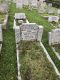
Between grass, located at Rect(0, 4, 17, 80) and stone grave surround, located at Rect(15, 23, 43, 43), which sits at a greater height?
stone grave surround, located at Rect(15, 23, 43, 43)

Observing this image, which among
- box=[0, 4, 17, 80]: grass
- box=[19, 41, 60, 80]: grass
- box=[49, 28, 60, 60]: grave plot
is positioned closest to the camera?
box=[19, 41, 60, 80]: grass

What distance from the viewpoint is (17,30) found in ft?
36.3

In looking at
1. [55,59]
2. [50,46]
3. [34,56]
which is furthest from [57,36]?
[34,56]

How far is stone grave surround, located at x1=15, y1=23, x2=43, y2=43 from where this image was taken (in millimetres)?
11141

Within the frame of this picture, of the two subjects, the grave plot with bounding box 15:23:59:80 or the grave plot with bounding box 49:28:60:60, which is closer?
the grave plot with bounding box 15:23:59:80

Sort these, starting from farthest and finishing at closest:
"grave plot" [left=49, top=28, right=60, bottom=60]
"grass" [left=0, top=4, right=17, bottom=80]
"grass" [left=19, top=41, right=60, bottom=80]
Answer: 1. "grave plot" [left=49, top=28, right=60, bottom=60]
2. "grass" [left=0, top=4, right=17, bottom=80]
3. "grass" [left=19, top=41, right=60, bottom=80]

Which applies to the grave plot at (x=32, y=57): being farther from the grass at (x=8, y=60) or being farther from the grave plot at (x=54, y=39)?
the grave plot at (x=54, y=39)

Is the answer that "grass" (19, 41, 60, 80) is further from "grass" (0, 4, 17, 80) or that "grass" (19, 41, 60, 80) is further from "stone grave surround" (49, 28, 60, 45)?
"stone grave surround" (49, 28, 60, 45)

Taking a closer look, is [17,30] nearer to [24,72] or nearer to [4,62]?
[4,62]

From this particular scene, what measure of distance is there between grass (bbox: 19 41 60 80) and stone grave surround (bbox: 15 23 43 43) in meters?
0.64

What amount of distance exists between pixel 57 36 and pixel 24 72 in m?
4.16

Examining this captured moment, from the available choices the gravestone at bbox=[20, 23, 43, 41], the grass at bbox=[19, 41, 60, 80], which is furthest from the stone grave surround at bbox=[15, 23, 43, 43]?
the grass at bbox=[19, 41, 60, 80]

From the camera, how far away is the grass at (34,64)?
7551 millimetres

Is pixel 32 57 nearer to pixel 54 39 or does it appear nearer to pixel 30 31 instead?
pixel 30 31
